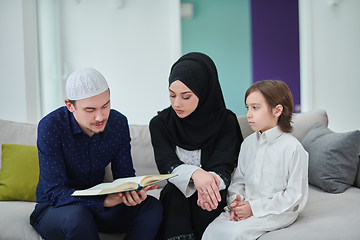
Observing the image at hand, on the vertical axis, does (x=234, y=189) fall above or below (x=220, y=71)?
below

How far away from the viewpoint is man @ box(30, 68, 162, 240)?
49.3 inches

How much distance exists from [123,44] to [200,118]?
1826mm

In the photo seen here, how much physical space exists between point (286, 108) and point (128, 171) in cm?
82

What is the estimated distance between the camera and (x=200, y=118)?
62.8 inches

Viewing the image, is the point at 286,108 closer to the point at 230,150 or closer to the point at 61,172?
the point at 230,150

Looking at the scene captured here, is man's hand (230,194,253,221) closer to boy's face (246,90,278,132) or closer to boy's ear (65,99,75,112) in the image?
boy's face (246,90,278,132)

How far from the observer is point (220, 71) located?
181 inches

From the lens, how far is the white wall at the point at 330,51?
10.6 feet

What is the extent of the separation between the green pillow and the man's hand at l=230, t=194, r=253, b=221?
3.79 ft

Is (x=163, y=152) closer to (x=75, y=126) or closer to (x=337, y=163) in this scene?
(x=75, y=126)

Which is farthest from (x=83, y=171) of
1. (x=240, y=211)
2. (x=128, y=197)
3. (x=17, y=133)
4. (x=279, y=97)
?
(x=279, y=97)

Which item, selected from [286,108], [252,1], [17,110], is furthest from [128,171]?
[252,1]

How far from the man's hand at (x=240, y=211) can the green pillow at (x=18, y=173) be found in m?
1.16

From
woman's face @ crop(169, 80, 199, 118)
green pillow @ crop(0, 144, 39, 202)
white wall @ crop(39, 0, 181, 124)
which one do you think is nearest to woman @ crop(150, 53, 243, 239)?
woman's face @ crop(169, 80, 199, 118)
